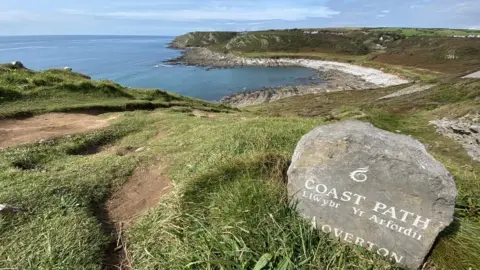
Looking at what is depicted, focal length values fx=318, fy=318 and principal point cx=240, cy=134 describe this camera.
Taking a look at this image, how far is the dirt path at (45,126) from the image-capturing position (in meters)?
9.55

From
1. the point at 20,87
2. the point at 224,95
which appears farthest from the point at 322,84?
the point at 20,87

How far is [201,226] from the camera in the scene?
371cm

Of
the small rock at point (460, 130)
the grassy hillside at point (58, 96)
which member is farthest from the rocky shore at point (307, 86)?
the grassy hillside at point (58, 96)

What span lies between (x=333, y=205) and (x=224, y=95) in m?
56.3

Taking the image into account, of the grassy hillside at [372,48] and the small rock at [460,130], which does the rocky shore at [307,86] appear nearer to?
the grassy hillside at [372,48]

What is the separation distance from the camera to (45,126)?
36.1 feet

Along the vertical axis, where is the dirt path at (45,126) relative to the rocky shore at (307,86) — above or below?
above

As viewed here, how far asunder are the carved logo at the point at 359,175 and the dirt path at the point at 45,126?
9123 millimetres

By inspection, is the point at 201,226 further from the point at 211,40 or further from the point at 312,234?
the point at 211,40

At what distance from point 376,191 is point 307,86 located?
6399cm

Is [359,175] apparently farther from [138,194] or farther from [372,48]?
[372,48]

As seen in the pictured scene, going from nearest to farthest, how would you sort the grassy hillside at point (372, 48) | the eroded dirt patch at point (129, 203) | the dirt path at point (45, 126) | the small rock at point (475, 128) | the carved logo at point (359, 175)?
the carved logo at point (359, 175) → the eroded dirt patch at point (129, 203) → the dirt path at point (45, 126) → the small rock at point (475, 128) → the grassy hillside at point (372, 48)

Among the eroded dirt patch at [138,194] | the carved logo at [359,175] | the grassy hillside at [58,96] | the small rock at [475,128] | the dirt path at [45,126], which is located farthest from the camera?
the small rock at [475,128]

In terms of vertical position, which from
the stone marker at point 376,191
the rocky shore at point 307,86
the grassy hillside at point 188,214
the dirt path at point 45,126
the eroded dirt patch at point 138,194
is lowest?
the rocky shore at point 307,86
